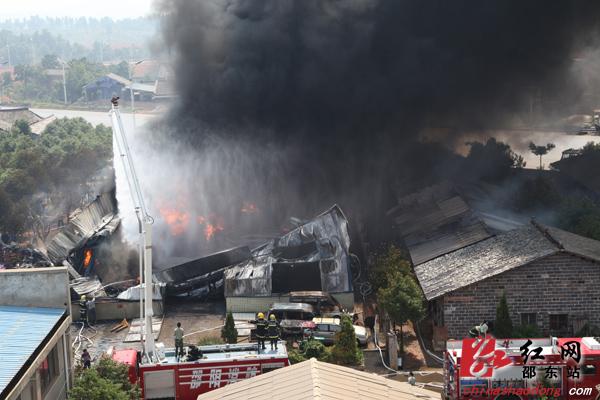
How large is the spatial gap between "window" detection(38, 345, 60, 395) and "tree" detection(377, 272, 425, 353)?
961 cm

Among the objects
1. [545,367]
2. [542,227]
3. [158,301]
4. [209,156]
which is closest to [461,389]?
[545,367]

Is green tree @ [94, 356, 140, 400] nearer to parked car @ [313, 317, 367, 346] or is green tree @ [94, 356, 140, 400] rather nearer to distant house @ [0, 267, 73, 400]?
distant house @ [0, 267, 73, 400]

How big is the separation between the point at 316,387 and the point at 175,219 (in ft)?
70.0

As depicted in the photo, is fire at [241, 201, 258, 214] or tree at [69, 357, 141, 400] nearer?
tree at [69, 357, 141, 400]

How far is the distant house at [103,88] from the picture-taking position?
134250 mm

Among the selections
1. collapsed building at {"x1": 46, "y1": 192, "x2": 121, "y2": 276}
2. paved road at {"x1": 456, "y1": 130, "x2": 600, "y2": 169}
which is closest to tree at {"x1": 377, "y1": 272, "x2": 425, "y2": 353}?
collapsed building at {"x1": 46, "y1": 192, "x2": 121, "y2": 276}

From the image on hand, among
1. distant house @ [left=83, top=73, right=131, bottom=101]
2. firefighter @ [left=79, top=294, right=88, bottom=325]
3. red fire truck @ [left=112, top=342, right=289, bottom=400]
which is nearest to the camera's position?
red fire truck @ [left=112, top=342, right=289, bottom=400]

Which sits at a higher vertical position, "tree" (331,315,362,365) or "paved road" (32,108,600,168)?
"paved road" (32,108,600,168)

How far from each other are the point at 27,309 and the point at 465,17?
3158 cm

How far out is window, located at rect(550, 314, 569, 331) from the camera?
26.4 m

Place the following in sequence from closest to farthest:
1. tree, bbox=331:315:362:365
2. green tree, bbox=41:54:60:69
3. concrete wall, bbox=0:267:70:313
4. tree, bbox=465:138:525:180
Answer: concrete wall, bbox=0:267:70:313 < tree, bbox=331:315:362:365 < tree, bbox=465:138:525:180 < green tree, bbox=41:54:60:69

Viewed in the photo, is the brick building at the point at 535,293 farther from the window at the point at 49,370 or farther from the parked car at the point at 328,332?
the window at the point at 49,370

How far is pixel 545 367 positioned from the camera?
2047cm

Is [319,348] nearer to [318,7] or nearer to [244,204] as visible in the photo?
[244,204]
